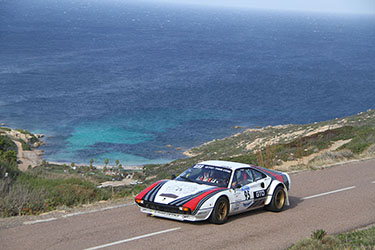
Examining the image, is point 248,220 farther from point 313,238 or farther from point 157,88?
point 157,88

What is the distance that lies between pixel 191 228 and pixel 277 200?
296 centimetres

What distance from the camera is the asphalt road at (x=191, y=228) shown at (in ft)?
29.6

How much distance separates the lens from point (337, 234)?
33.4 ft

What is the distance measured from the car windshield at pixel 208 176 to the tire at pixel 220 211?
22.2 inches

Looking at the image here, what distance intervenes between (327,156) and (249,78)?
273 feet

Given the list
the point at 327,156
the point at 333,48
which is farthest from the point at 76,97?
the point at 333,48

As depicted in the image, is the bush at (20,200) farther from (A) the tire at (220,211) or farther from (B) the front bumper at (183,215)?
(A) the tire at (220,211)

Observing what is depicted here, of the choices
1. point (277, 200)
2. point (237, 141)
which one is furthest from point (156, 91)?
point (277, 200)

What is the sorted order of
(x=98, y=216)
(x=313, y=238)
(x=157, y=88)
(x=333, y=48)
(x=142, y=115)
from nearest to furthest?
1. (x=313, y=238)
2. (x=98, y=216)
3. (x=142, y=115)
4. (x=157, y=88)
5. (x=333, y=48)

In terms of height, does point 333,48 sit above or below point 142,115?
above

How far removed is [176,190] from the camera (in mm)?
10602

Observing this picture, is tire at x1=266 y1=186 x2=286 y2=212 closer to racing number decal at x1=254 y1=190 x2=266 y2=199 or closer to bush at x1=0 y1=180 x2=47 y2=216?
racing number decal at x1=254 y1=190 x2=266 y2=199

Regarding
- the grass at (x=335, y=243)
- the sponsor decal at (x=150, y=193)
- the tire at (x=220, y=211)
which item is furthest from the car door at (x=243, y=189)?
the grass at (x=335, y=243)

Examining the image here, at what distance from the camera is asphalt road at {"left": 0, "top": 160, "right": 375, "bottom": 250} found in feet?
29.6
